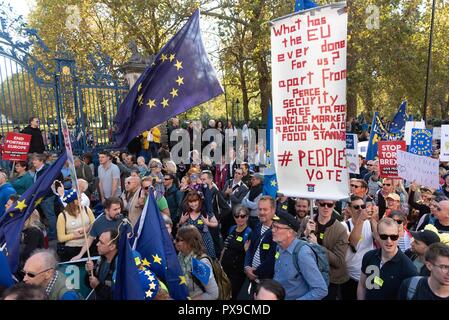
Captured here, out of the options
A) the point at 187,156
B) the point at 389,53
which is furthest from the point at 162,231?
the point at 389,53

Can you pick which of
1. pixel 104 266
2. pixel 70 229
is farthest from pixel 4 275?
pixel 70 229

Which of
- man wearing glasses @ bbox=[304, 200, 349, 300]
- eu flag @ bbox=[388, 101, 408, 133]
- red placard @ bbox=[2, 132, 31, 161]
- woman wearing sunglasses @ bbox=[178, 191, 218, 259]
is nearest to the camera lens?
man wearing glasses @ bbox=[304, 200, 349, 300]

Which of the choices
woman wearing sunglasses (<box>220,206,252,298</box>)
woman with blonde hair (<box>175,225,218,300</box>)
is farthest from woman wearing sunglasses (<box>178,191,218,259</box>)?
woman with blonde hair (<box>175,225,218,300</box>)

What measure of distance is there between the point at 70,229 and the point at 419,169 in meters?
4.65

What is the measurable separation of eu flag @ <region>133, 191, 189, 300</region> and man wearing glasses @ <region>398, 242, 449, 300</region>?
1.72 m

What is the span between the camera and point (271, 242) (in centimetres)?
414

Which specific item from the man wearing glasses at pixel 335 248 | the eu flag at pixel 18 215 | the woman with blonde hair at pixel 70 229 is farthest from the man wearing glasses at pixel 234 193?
the eu flag at pixel 18 215

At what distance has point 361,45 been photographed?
63.5ft

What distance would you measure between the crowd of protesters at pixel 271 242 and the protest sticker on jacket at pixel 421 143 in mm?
1331

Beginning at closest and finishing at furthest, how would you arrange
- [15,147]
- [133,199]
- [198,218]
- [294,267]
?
1. [294,267]
2. [198,218]
3. [133,199]
4. [15,147]

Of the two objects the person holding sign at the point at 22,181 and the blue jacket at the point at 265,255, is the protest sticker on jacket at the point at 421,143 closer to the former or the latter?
the blue jacket at the point at 265,255

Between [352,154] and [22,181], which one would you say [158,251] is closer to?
[22,181]

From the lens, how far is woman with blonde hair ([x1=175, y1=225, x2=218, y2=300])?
3719 mm

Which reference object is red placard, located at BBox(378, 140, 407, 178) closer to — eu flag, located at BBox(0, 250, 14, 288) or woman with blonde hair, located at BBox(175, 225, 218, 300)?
woman with blonde hair, located at BBox(175, 225, 218, 300)
